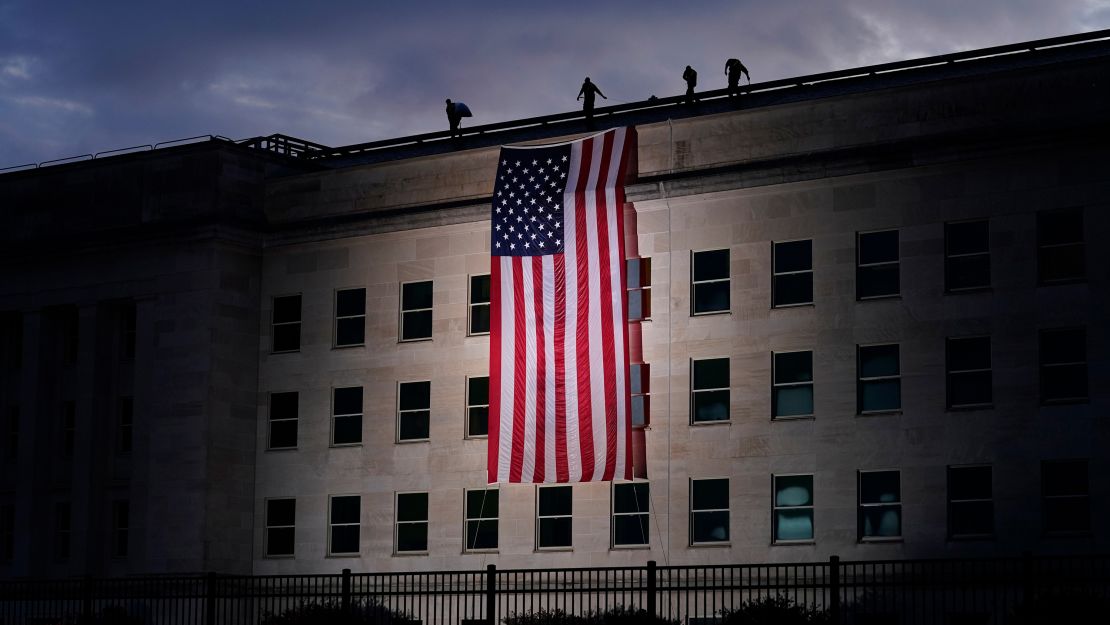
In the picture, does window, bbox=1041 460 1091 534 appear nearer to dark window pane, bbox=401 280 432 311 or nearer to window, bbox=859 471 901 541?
window, bbox=859 471 901 541

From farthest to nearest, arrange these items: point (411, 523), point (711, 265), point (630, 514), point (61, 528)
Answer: point (61, 528) < point (411, 523) < point (630, 514) < point (711, 265)

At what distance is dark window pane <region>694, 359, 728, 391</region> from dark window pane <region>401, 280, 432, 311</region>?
31.1ft

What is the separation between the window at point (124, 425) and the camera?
6303cm

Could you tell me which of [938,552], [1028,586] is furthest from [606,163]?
[1028,586]

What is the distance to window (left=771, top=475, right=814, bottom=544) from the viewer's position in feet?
172

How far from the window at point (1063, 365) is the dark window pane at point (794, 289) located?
261 inches

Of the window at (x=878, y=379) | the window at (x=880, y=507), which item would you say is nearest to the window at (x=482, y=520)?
the window at (x=880, y=507)

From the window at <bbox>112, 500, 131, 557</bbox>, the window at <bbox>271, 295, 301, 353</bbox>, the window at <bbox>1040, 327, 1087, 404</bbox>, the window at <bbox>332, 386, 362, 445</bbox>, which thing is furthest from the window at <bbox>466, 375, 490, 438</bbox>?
the window at <bbox>1040, 327, 1087, 404</bbox>

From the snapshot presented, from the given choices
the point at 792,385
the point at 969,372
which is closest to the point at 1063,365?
the point at 969,372

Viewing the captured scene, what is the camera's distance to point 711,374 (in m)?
54.4

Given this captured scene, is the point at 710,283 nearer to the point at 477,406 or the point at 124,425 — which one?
the point at 477,406

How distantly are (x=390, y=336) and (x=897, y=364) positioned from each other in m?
16.5

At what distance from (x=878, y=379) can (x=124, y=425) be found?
25585 mm

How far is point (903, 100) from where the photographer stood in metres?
52.2
